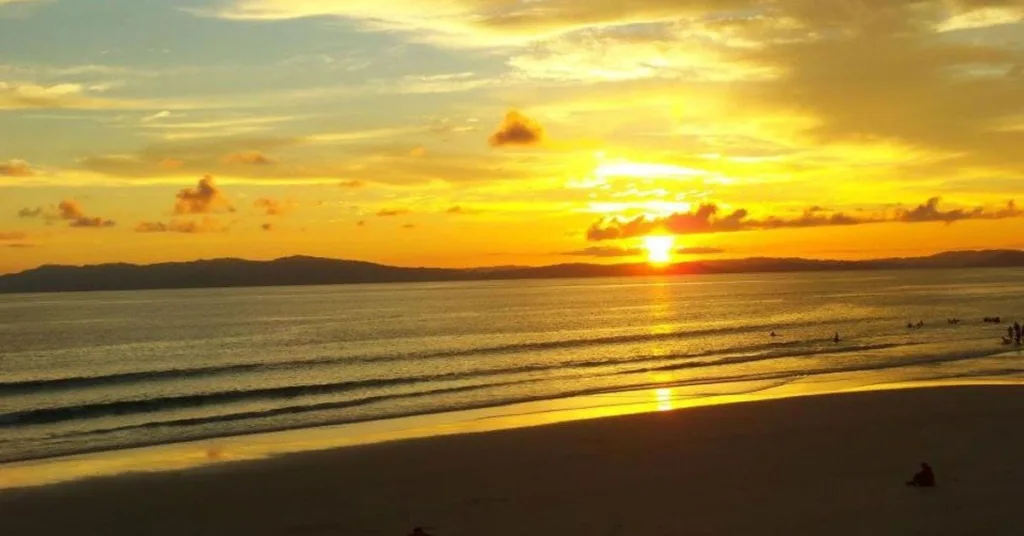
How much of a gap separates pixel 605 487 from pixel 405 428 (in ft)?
41.1

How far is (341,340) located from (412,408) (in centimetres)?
3996

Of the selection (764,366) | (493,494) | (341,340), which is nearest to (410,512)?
(493,494)

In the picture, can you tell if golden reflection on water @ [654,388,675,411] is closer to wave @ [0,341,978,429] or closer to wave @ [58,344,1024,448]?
wave @ [58,344,1024,448]

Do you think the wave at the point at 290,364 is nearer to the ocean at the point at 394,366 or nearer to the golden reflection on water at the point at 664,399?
the ocean at the point at 394,366

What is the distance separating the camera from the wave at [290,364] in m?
45.2

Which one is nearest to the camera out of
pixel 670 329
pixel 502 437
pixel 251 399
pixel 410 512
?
pixel 410 512

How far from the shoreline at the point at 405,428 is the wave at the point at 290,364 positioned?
791 inches

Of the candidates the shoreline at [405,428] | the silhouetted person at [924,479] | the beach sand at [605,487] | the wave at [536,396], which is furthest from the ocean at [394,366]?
the silhouetted person at [924,479]

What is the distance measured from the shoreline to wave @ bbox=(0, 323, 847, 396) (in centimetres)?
2009

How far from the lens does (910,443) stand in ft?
70.4

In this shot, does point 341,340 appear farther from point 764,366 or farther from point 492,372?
point 764,366

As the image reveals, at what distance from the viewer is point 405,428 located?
29109 millimetres

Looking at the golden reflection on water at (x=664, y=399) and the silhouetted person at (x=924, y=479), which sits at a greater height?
the silhouetted person at (x=924, y=479)

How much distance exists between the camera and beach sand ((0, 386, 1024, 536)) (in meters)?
14.8
